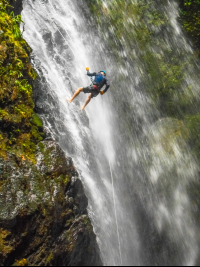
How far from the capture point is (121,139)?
11180mm

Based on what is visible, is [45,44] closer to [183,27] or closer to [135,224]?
[183,27]

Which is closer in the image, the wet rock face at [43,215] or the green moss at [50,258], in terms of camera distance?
the wet rock face at [43,215]

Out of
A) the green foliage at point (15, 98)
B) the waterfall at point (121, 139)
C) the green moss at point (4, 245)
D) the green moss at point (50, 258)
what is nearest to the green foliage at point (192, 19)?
the waterfall at point (121, 139)

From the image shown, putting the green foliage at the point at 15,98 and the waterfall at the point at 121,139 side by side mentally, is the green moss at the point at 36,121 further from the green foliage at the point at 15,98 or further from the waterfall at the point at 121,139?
the waterfall at the point at 121,139

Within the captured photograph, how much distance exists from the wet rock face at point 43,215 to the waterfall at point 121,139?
245cm

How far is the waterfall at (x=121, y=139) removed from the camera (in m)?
8.23

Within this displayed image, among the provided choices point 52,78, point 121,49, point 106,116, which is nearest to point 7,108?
point 52,78

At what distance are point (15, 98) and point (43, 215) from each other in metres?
2.54

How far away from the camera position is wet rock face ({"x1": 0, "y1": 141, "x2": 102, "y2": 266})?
12.4 feet

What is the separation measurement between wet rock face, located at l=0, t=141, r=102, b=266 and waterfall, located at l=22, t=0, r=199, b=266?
245cm

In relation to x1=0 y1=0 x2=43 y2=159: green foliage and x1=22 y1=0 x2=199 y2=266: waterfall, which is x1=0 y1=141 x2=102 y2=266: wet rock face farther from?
x1=22 y1=0 x2=199 y2=266: waterfall

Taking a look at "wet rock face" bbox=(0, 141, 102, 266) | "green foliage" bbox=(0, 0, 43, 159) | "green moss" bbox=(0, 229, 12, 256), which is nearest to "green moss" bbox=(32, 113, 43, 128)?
"green foliage" bbox=(0, 0, 43, 159)

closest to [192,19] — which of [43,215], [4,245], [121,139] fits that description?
[121,139]

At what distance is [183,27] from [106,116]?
248 inches
